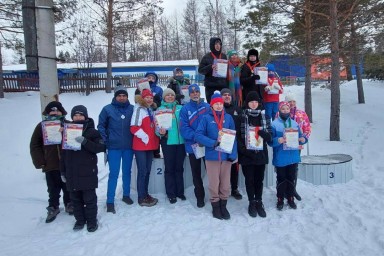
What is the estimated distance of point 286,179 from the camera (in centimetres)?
502

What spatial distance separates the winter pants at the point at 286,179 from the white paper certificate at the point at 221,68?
2023 mm

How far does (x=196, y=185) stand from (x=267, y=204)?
1251 millimetres

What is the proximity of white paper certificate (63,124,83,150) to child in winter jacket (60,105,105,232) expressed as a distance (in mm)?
78

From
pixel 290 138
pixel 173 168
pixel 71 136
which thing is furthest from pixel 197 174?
pixel 71 136

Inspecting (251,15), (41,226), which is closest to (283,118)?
(41,226)

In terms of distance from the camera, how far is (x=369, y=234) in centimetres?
402

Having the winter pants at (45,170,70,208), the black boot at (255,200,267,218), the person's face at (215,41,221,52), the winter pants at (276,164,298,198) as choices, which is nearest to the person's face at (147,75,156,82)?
the person's face at (215,41,221,52)

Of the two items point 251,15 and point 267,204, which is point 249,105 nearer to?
point 267,204

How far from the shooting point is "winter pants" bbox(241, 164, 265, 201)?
15.9ft

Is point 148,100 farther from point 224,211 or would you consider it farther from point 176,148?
point 224,211

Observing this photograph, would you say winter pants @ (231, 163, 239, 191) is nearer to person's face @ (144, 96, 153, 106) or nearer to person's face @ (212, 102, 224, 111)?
person's face @ (212, 102, 224, 111)

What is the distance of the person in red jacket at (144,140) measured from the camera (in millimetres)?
5059

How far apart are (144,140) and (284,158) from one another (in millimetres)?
2285

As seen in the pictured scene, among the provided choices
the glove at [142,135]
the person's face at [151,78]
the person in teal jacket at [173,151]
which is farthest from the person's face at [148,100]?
the person's face at [151,78]
